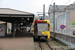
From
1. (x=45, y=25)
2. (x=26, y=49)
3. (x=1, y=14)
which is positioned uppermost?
(x=1, y=14)

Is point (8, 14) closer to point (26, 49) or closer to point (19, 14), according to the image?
point (19, 14)

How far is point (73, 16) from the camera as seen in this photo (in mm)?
34094

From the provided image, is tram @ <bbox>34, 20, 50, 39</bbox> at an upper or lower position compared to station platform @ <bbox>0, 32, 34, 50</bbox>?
upper

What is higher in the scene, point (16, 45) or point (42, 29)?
point (42, 29)

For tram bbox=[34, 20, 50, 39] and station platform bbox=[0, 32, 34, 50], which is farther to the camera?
tram bbox=[34, 20, 50, 39]

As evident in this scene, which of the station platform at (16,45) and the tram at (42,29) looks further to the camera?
the tram at (42,29)

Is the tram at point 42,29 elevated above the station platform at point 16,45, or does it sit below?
above

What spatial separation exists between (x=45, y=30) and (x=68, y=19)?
19263mm

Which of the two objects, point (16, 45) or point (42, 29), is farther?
point (42, 29)

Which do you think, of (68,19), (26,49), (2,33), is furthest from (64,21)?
(26,49)

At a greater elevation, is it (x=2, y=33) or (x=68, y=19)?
(x=68, y=19)

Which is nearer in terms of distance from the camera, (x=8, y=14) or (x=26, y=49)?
(x=26, y=49)

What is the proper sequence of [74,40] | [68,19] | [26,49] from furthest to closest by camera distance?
[68,19] < [74,40] < [26,49]

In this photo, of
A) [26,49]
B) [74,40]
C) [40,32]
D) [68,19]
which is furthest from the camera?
[68,19]
